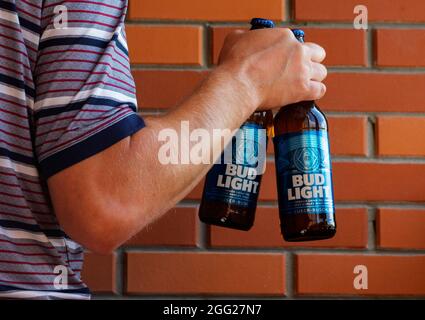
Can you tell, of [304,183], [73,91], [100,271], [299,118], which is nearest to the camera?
[73,91]

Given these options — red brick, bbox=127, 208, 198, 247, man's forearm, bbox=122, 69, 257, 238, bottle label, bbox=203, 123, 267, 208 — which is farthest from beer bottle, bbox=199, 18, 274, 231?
red brick, bbox=127, 208, 198, 247

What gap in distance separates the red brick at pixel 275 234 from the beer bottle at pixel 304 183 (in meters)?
0.25

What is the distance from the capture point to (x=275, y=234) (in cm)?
134

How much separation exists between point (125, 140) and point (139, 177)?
0.05 metres

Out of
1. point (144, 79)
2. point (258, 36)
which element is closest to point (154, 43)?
point (144, 79)

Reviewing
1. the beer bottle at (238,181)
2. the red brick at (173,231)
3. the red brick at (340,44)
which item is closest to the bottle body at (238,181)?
the beer bottle at (238,181)

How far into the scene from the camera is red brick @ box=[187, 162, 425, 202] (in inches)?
53.4

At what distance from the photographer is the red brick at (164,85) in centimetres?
135

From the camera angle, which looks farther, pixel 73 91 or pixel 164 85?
pixel 164 85

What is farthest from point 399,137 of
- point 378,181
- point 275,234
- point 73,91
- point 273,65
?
point 73,91

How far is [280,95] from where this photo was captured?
104cm

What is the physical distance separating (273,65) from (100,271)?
60 centimetres

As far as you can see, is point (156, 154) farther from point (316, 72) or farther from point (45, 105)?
point (316, 72)

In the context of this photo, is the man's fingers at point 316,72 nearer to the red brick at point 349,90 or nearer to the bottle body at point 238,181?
the bottle body at point 238,181
